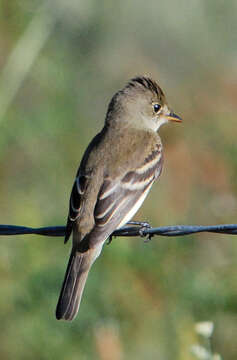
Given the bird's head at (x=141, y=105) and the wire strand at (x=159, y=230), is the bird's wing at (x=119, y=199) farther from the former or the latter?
the bird's head at (x=141, y=105)

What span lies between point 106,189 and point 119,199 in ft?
0.50

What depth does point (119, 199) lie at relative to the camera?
6316mm

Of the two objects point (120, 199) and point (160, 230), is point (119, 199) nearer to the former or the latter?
point (120, 199)

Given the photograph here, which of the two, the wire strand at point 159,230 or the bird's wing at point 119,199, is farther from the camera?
the bird's wing at point 119,199

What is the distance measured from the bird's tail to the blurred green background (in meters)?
0.70

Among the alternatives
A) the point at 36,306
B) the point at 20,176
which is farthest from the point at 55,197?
the point at 36,306

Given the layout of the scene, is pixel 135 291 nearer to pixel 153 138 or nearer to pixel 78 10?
pixel 153 138

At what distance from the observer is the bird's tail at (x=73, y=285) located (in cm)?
597

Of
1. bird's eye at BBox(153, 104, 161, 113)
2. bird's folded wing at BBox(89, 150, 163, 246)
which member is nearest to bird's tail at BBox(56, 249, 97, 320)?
bird's folded wing at BBox(89, 150, 163, 246)

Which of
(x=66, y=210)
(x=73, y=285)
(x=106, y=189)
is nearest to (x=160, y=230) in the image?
(x=73, y=285)

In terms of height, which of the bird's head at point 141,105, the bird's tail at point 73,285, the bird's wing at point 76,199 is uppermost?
the bird's head at point 141,105

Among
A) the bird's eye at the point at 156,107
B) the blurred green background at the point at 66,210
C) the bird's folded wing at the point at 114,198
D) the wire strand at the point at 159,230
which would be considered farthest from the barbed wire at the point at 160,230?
the bird's eye at the point at 156,107

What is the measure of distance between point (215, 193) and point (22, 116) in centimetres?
215

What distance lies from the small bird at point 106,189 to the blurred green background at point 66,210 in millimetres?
776
